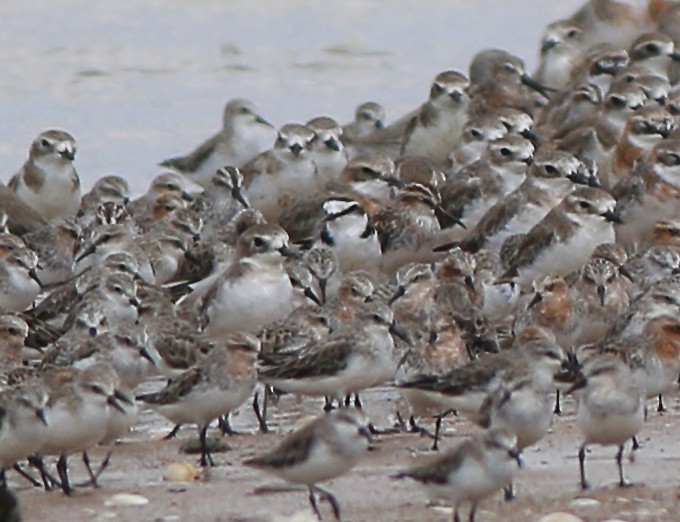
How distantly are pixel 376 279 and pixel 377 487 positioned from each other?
5.20 m

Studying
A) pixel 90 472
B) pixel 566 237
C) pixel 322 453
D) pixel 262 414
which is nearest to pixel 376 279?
pixel 566 237

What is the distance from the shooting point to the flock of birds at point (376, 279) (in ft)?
33.4

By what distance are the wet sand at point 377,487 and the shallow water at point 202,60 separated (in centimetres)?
939

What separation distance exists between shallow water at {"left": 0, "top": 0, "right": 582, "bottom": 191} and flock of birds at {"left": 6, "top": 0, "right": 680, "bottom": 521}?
8.12ft

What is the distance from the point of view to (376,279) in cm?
1536

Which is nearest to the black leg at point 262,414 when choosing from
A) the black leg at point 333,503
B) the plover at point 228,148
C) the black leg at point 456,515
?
the black leg at point 333,503

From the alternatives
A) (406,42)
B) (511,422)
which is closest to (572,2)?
(406,42)

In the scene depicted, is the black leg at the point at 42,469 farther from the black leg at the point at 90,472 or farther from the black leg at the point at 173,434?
the black leg at the point at 173,434

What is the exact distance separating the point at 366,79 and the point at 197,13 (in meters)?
4.51

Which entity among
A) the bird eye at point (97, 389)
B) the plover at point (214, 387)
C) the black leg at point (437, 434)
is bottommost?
the black leg at point (437, 434)

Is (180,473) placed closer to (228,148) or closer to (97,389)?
(97,389)

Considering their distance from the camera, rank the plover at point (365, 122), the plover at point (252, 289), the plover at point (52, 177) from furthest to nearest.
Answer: the plover at point (365, 122) < the plover at point (52, 177) < the plover at point (252, 289)

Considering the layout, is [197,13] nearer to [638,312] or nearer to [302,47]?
[302,47]

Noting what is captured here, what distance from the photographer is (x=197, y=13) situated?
3002 cm
